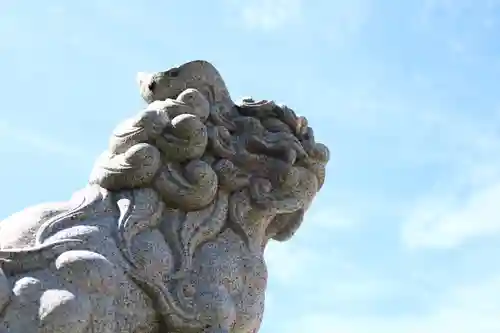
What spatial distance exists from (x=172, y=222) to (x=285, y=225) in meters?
0.78

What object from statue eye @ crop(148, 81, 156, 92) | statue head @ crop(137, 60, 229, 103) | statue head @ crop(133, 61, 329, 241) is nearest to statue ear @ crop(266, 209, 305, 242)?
statue head @ crop(133, 61, 329, 241)

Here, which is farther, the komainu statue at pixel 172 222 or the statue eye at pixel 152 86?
the statue eye at pixel 152 86

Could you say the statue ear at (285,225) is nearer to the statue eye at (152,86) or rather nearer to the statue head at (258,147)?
the statue head at (258,147)

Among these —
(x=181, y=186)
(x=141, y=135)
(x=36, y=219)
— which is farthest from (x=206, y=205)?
(x=36, y=219)

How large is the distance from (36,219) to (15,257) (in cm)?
28

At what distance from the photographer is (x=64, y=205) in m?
3.82

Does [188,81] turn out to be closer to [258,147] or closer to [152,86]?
[152,86]

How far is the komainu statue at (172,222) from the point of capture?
11.3ft

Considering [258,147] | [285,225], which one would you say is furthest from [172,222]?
[285,225]

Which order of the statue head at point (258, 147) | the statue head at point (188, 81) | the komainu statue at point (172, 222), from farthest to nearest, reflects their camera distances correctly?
the statue head at point (188, 81) → the statue head at point (258, 147) → the komainu statue at point (172, 222)

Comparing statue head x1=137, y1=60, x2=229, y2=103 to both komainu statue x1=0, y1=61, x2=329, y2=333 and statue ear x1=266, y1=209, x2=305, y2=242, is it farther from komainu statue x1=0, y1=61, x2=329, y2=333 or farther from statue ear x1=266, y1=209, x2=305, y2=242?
statue ear x1=266, y1=209, x2=305, y2=242

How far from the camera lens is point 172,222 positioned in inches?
152

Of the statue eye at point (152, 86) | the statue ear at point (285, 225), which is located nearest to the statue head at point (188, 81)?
the statue eye at point (152, 86)

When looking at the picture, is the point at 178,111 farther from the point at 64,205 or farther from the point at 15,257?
the point at 15,257
